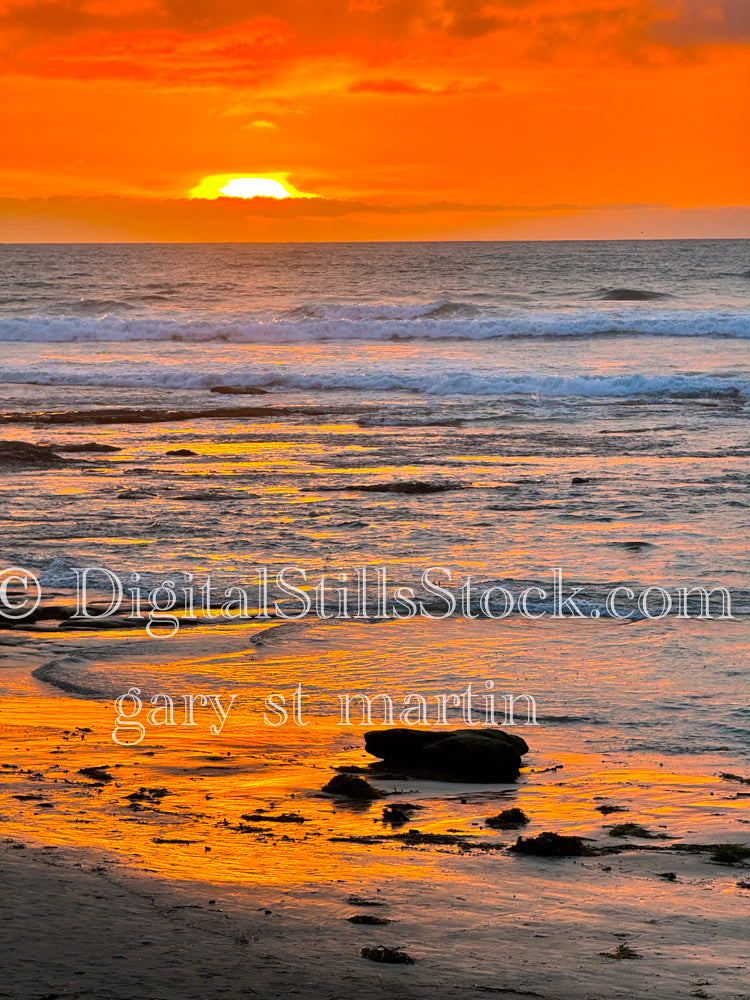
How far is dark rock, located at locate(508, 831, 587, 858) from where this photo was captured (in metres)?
4.79

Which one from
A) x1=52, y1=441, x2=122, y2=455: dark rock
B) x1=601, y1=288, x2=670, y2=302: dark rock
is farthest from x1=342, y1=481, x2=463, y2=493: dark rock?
x1=601, y1=288, x2=670, y2=302: dark rock

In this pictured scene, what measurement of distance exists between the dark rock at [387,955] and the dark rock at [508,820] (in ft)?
4.44

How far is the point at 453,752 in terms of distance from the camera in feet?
19.4

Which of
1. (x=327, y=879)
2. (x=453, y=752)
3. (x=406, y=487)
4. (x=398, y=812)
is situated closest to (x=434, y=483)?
(x=406, y=487)

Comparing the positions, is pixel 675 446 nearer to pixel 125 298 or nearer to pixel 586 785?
pixel 586 785

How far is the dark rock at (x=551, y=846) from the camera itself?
15.7 ft

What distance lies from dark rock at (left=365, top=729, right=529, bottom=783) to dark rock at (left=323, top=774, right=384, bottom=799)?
420 mm

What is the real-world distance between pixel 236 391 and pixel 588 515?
15133 mm

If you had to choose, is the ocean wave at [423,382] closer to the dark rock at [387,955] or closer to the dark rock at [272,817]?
the dark rock at [272,817]

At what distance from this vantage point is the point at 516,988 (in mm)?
3639

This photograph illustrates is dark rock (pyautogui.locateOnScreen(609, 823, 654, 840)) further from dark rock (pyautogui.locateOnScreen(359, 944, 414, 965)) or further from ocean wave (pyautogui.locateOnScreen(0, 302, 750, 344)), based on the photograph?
ocean wave (pyautogui.locateOnScreen(0, 302, 750, 344))

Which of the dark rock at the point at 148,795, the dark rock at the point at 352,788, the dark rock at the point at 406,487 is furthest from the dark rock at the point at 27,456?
the dark rock at the point at 352,788

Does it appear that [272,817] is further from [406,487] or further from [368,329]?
[368,329]

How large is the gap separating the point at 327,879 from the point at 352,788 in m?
1.03
